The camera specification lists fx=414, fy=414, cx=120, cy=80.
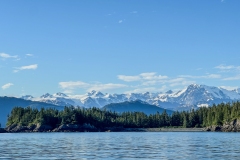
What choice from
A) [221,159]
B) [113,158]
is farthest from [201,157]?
[113,158]

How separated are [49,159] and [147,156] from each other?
14882mm

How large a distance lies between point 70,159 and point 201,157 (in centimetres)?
1933

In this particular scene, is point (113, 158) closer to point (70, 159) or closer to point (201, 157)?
point (70, 159)

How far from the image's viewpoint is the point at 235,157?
199 feet

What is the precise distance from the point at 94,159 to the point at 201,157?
15.9m

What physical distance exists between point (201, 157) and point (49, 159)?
73.5 ft

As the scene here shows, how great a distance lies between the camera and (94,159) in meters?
59.5

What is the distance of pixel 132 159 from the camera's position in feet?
194

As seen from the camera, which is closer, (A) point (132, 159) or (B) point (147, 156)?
(A) point (132, 159)

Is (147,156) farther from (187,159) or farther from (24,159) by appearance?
(24,159)

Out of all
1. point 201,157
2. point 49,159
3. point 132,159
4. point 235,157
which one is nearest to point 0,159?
point 49,159

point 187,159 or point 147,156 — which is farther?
point 147,156

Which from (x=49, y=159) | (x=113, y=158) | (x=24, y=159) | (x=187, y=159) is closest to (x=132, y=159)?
(x=113, y=158)

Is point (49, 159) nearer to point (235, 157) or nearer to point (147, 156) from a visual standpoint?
point (147, 156)
